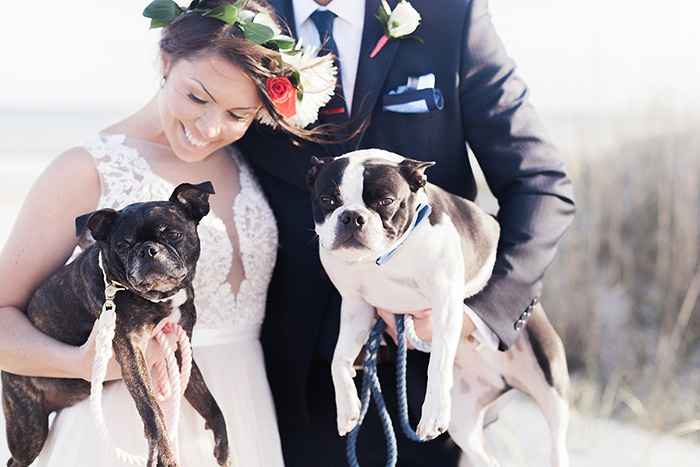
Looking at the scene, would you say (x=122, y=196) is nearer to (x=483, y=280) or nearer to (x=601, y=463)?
(x=483, y=280)

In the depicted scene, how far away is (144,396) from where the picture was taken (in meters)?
1.43

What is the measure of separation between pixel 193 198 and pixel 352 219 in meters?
0.45

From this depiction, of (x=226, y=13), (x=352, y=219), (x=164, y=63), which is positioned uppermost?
(x=226, y=13)

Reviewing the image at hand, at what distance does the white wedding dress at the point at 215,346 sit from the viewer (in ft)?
5.92

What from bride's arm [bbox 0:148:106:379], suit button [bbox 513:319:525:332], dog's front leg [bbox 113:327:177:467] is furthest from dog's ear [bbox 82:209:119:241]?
suit button [bbox 513:319:525:332]

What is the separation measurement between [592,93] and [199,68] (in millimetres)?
4112

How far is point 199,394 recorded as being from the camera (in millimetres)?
1714

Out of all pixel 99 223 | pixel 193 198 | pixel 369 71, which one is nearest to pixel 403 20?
pixel 369 71

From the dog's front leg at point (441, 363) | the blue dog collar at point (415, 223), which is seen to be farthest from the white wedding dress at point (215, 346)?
the dog's front leg at point (441, 363)

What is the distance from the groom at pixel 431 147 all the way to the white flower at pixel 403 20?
1.9 inches

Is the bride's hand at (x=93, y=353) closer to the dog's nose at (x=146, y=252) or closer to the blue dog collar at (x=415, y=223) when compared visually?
the dog's nose at (x=146, y=252)

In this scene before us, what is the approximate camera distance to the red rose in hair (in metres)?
1.88

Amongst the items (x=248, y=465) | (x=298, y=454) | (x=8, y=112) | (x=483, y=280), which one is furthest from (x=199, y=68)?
(x=8, y=112)

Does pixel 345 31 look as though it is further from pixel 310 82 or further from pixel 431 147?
pixel 431 147
